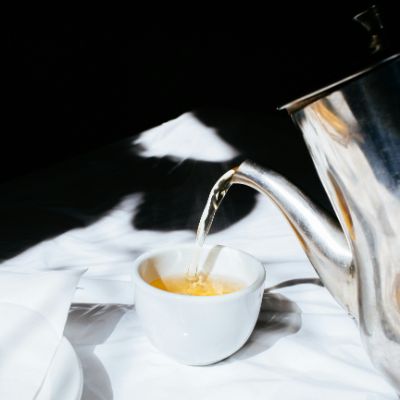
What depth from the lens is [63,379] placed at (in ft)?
1.07

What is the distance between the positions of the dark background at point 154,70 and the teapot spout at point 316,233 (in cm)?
156

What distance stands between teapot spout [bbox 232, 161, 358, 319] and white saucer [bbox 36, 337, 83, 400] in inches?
8.1

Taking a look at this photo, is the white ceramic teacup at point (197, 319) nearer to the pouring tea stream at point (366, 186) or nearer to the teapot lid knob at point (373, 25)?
the pouring tea stream at point (366, 186)

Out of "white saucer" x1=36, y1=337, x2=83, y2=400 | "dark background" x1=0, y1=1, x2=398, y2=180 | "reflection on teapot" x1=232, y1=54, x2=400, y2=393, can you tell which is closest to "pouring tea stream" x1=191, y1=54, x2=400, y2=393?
"reflection on teapot" x1=232, y1=54, x2=400, y2=393

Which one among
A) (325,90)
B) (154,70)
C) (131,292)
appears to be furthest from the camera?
(154,70)

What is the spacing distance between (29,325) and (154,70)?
173cm

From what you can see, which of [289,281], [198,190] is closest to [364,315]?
[289,281]

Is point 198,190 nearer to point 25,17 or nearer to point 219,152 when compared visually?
point 219,152

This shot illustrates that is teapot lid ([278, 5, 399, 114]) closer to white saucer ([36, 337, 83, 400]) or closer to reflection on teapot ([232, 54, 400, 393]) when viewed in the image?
reflection on teapot ([232, 54, 400, 393])

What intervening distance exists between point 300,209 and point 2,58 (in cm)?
168

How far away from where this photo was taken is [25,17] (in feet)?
5.81

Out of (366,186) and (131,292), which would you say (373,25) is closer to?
(366,186)

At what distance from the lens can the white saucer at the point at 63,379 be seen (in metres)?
0.31

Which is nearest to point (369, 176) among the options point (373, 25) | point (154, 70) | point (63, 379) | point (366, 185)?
point (366, 185)
